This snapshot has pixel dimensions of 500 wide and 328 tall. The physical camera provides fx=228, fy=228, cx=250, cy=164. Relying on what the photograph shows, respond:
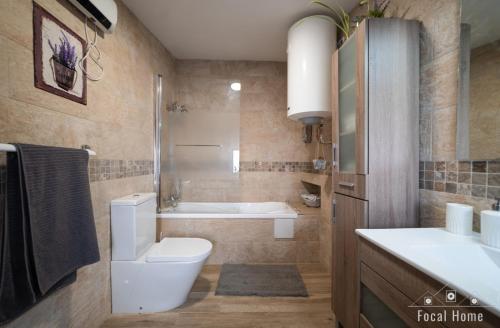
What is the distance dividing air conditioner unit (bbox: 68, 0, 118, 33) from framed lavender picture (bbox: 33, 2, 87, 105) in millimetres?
168

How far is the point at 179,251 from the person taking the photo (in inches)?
72.7

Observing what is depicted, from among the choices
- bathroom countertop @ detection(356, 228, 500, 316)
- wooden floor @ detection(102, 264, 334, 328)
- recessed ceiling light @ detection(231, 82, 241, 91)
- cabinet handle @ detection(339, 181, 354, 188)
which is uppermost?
recessed ceiling light @ detection(231, 82, 241, 91)

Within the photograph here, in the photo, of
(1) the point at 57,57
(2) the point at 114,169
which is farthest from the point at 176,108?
(1) the point at 57,57

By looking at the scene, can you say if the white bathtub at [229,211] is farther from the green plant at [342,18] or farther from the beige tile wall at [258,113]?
the green plant at [342,18]

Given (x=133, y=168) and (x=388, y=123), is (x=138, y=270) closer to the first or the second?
(x=133, y=168)

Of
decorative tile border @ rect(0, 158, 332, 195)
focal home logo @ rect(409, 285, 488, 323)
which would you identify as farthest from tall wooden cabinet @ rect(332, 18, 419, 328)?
decorative tile border @ rect(0, 158, 332, 195)

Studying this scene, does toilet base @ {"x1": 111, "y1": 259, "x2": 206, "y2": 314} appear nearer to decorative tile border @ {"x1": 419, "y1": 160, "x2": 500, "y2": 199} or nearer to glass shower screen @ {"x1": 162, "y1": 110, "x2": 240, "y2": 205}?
glass shower screen @ {"x1": 162, "y1": 110, "x2": 240, "y2": 205}

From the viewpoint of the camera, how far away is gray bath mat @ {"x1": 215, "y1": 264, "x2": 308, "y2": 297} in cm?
198

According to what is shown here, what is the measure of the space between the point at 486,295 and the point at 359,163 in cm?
78

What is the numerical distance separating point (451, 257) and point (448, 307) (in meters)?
0.27

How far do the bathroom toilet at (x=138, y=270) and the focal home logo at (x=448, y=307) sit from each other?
4.68 ft

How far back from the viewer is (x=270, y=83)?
3174mm

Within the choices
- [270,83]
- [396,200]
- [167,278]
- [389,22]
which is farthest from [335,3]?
[167,278]

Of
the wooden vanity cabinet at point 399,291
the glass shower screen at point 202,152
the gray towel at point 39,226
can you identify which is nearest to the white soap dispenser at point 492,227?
the wooden vanity cabinet at point 399,291
